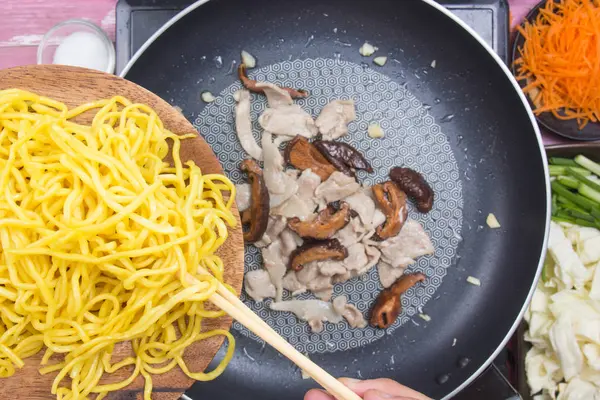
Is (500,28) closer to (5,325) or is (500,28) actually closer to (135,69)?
(135,69)

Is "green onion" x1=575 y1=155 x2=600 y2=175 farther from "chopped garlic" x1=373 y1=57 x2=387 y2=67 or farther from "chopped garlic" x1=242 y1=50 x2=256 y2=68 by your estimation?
"chopped garlic" x1=242 y1=50 x2=256 y2=68

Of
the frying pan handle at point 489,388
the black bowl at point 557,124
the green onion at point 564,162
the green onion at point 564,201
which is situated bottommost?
the frying pan handle at point 489,388

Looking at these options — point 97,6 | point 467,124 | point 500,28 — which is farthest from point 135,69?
point 500,28

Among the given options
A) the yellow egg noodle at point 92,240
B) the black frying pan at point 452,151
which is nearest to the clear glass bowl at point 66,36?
the black frying pan at point 452,151

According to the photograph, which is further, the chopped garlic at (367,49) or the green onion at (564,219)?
the green onion at (564,219)

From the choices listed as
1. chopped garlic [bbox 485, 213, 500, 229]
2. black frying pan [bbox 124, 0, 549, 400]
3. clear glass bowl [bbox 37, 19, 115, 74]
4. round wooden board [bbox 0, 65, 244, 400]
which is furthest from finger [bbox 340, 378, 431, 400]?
clear glass bowl [bbox 37, 19, 115, 74]

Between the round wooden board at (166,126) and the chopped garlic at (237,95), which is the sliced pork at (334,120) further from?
the round wooden board at (166,126)

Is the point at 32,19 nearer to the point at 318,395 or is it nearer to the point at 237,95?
the point at 237,95
